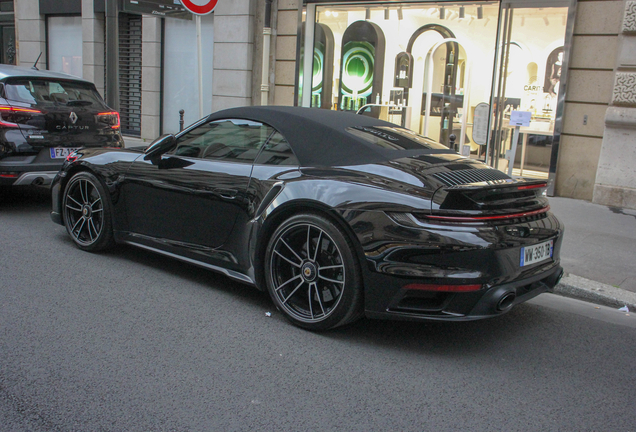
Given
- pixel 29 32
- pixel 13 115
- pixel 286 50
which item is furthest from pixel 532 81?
pixel 29 32

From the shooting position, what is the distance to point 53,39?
17.3 m

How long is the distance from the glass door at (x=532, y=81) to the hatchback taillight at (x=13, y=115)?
6.62 m

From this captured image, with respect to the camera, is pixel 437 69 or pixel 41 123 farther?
pixel 437 69

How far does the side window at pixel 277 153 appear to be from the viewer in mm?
4188

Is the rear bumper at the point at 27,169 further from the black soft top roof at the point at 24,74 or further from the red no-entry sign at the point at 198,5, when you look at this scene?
the red no-entry sign at the point at 198,5

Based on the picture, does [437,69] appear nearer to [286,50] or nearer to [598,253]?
[286,50]

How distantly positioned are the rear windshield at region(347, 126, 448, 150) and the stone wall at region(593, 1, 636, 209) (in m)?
4.98

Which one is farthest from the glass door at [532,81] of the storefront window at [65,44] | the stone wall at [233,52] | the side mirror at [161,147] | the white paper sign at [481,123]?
the storefront window at [65,44]

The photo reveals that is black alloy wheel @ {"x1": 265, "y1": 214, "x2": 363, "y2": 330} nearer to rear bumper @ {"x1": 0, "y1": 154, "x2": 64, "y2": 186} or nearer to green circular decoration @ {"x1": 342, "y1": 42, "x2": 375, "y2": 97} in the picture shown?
rear bumper @ {"x1": 0, "y1": 154, "x2": 64, "y2": 186}

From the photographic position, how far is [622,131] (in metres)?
8.39

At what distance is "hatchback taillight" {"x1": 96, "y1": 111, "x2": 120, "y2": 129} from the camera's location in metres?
7.59

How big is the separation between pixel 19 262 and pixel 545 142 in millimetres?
7603

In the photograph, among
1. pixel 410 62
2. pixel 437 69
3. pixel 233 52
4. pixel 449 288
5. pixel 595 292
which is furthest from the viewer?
pixel 233 52

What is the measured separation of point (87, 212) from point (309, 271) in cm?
261
